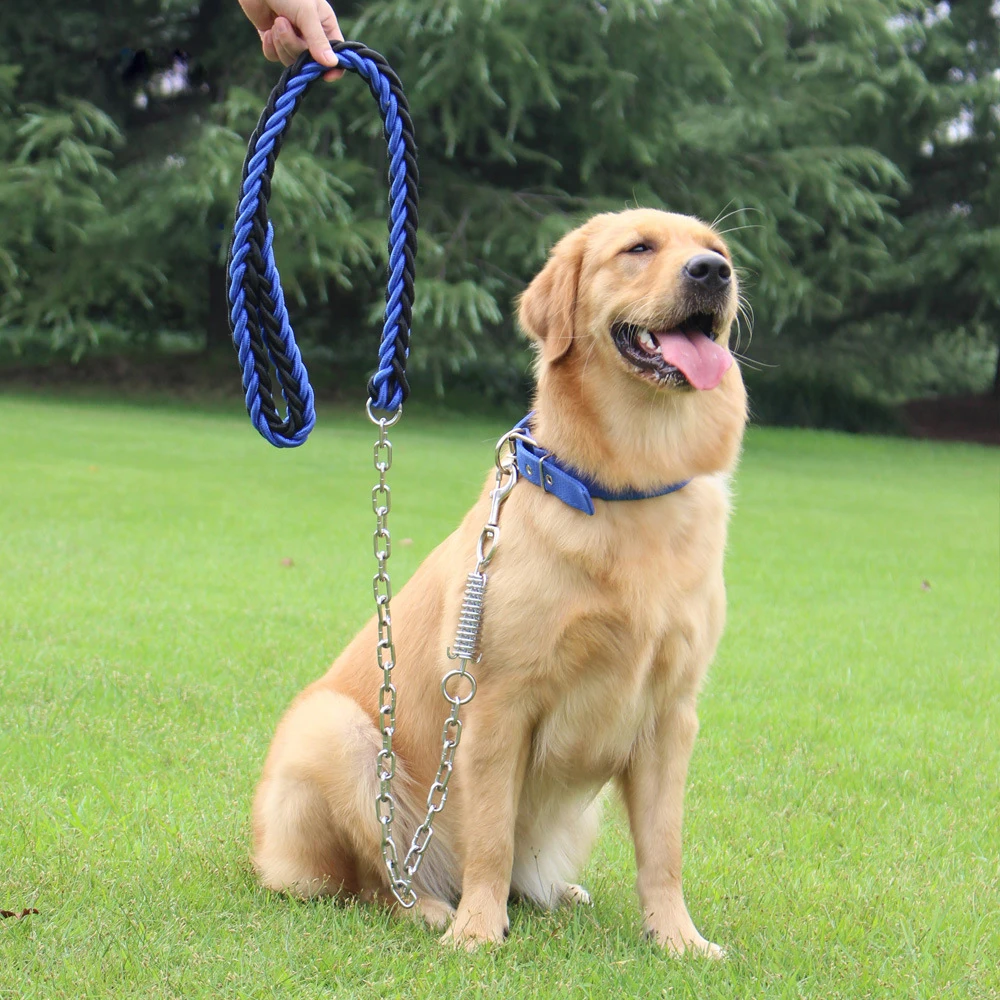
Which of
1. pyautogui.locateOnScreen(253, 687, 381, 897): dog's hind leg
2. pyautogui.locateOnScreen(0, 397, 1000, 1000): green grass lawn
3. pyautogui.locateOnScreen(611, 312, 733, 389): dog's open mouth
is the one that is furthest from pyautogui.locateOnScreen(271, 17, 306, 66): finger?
pyautogui.locateOnScreen(0, 397, 1000, 1000): green grass lawn

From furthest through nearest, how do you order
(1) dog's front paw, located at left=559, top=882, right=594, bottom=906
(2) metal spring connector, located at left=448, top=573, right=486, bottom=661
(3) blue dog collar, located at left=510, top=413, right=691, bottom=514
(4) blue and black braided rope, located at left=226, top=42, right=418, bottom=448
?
(1) dog's front paw, located at left=559, top=882, right=594, bottom=906 → (3) blue dog collar, located at left=510, top=413, right=691, bottom=514 → (2) metal spring connector, located at left=448, top=573, right=486, bottom=661 → (4) blue and black braided rope, located at left=226, top=42, right=418, bottom=448

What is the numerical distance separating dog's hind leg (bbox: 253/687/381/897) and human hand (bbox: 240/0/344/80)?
1.62 meters

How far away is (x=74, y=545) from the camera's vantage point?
855 cm

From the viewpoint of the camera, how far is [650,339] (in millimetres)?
3191

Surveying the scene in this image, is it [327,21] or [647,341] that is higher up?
[327,21]

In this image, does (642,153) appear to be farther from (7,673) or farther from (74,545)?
(7,673)

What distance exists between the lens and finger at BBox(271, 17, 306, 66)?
278cm

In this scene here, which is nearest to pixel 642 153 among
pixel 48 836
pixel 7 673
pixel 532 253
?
pixel 532 253

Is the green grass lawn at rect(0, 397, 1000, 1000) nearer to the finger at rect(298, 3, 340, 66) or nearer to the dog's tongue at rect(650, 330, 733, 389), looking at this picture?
the dog's tongue at rect(650, 330, 733, 389)

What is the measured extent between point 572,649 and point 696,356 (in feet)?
2.77

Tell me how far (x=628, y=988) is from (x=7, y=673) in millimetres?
3556

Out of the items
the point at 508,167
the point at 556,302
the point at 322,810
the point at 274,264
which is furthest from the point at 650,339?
the point at 508,167

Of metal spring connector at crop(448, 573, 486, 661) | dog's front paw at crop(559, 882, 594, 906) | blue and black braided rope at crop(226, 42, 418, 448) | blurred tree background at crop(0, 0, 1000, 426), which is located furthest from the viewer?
blurred tree background at crop(0, 0, 1000, 426)

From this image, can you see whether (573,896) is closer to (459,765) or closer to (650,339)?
(459,765)
